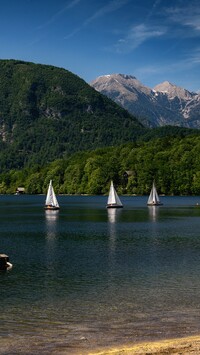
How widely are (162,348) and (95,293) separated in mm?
16306

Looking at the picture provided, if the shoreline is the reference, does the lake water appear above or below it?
below

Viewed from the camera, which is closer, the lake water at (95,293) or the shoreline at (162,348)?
the shoreline at (162,348)

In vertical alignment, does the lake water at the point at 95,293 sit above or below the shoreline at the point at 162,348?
below

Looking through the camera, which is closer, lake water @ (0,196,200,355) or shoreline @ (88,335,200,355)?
shoreline @ (88,335,200,355)

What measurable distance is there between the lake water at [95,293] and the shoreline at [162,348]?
1048 millimetres

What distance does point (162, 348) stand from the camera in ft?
83.1

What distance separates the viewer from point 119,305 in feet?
121

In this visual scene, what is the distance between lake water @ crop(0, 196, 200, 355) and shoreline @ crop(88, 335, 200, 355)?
3.44 feet

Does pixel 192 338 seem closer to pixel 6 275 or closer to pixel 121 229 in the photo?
pixel 6 275

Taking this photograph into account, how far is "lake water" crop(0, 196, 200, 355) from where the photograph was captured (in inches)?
1137

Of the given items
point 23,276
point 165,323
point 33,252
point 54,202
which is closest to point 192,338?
point 165,323

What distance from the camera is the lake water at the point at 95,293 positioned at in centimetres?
2888

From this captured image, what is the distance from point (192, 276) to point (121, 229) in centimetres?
5458

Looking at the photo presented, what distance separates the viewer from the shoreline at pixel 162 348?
966 inches
